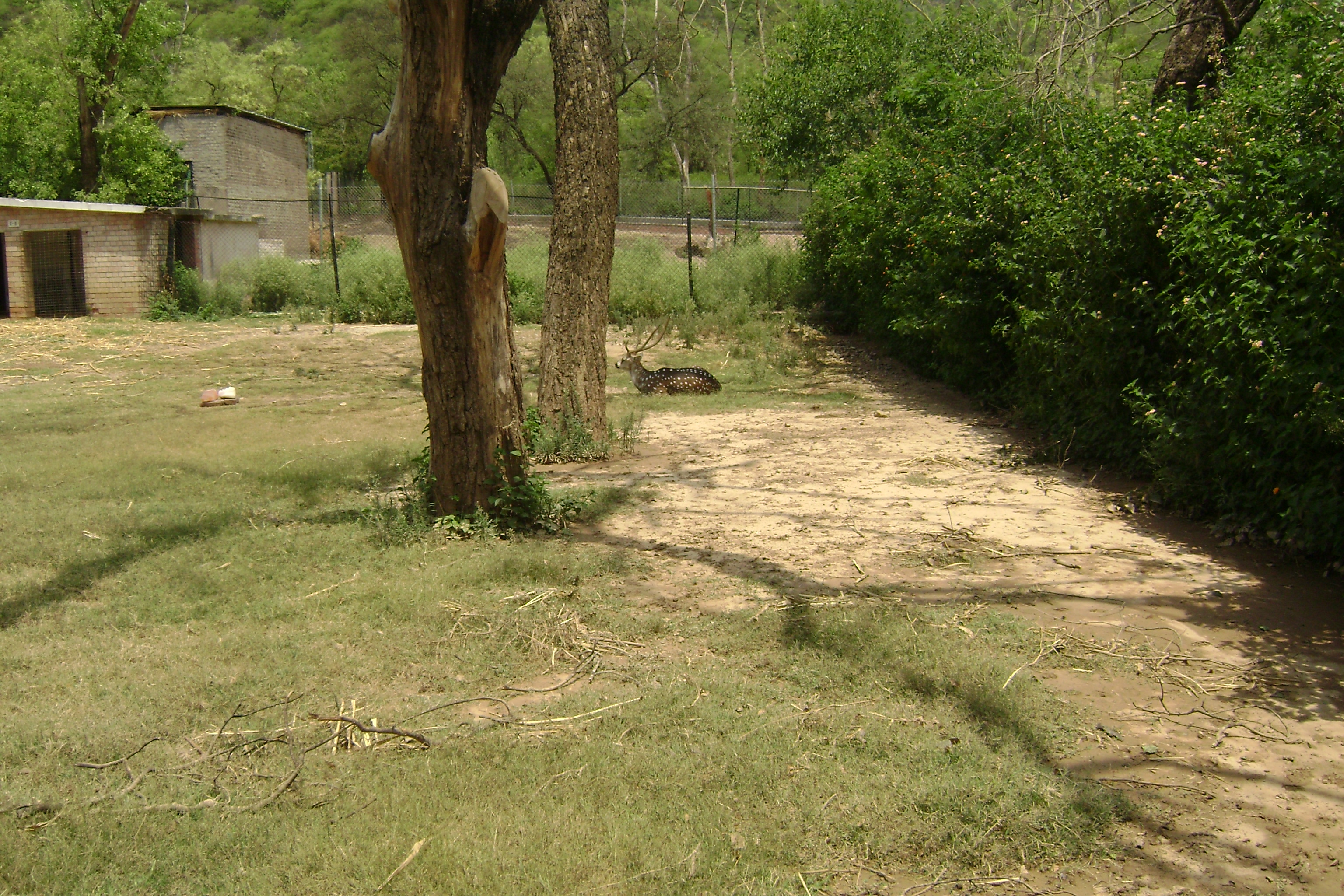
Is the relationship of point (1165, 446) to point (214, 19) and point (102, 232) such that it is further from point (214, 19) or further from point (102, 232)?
point (214, 19)

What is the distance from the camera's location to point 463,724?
145 inches

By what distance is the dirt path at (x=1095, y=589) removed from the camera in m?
3.05

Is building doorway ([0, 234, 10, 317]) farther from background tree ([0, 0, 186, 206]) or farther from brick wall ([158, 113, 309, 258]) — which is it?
brick wall ([158, 113, 309, 258])

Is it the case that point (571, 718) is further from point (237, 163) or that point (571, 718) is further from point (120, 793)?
point (237, 163)

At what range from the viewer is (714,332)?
53.0 ft

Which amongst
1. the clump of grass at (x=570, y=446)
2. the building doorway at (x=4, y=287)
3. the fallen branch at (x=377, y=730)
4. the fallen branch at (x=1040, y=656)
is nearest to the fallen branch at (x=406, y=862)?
the fallen branch at (x=377, y=730)

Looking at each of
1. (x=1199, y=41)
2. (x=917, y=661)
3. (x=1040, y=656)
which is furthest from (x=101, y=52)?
(x=1040, y=656)

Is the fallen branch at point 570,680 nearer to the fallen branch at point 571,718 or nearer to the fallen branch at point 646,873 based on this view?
the fallen branch at point 571,718

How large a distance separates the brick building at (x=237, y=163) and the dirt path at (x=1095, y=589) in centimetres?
2121

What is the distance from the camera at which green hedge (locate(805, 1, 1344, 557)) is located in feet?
15.9

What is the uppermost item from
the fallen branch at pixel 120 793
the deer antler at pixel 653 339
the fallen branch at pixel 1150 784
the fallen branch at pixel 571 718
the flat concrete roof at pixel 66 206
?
the flat concrete roof at pixel 66 206

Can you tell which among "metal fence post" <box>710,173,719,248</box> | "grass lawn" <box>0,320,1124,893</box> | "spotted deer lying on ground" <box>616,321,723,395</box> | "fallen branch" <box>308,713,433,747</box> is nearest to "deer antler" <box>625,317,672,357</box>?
"spotted deer lying on ground" <box>616,321,723,395</box>

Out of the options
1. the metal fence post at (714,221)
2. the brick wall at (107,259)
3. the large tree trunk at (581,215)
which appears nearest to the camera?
the large tree trunk at (581,215)

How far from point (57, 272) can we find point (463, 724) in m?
21.5
